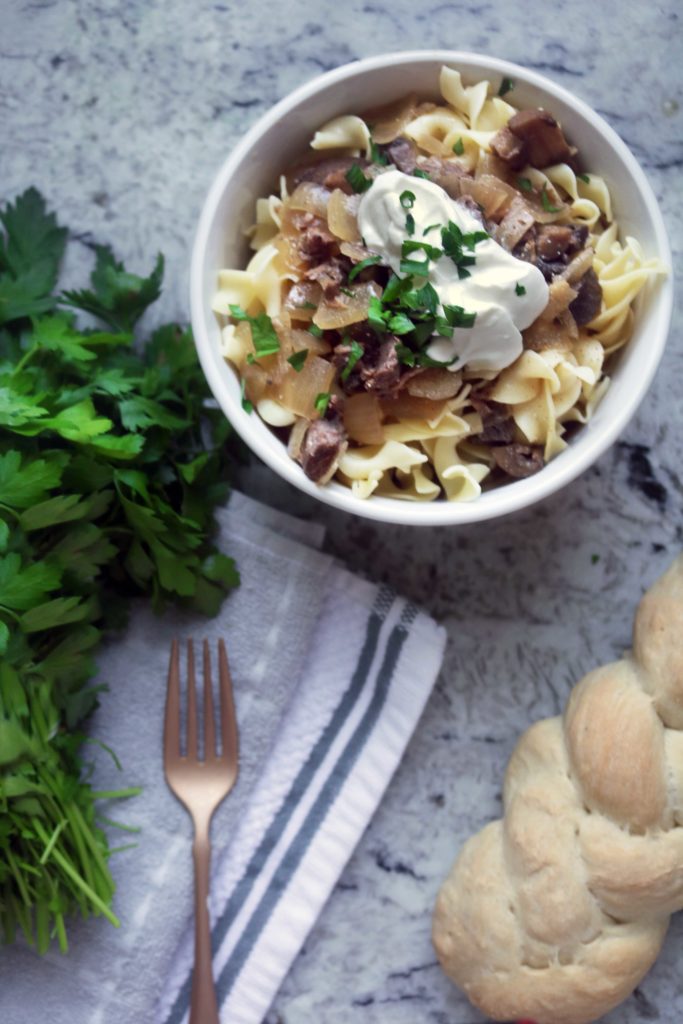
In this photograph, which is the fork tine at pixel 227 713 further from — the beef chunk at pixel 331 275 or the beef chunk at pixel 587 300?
the beef chunk at pixel 587 300

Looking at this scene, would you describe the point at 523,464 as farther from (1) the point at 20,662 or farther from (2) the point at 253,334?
(1) the point at 20,662

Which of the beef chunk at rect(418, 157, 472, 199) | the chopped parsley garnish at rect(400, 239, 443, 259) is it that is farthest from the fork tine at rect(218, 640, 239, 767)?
the beef chunk at rect(418, 157, 472, 199)

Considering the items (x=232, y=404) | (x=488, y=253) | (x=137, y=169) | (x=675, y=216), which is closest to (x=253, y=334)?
(x=232, y=404)

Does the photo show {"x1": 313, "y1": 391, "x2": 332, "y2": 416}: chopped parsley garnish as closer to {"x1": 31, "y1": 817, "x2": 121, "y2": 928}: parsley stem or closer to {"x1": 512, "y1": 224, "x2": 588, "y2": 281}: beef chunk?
{"x1": 512, "y1": 224, "x2": 588, "y2": 281}: beef chunk

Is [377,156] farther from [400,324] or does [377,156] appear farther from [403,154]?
[400,324]

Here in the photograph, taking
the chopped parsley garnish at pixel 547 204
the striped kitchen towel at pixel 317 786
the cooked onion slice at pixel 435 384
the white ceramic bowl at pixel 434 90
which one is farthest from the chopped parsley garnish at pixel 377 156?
the striped kitchen towel at pixel 317 786

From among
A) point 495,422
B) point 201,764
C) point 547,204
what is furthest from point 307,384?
point 201,764
